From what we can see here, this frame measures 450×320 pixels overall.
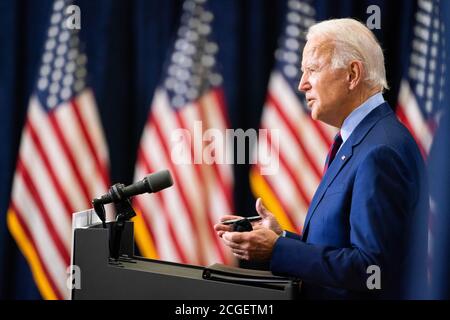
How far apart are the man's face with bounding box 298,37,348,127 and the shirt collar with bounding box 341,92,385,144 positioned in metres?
0.03

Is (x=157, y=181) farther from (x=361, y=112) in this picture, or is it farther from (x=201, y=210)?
(x=201, y=210)

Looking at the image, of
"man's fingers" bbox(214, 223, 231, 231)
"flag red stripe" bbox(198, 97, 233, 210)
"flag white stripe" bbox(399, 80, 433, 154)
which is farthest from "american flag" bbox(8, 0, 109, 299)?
"flag white stripe" bbox(399, 80, 433, 154)

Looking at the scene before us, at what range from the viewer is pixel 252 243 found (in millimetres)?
1134

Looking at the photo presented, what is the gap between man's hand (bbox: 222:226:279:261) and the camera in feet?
3.70

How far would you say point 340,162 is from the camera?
1.25 m

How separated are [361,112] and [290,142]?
73cm

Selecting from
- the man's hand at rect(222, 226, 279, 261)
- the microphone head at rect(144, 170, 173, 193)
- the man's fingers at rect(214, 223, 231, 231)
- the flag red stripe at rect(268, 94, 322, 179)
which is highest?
the flag red stripe at rect(268, 94, 322, 179)

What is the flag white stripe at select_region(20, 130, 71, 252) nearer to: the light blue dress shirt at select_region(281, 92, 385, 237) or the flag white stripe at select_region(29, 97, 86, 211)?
the flag white stripe at select_region(29, 97, 86, 211)

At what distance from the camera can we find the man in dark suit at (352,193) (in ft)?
3.56

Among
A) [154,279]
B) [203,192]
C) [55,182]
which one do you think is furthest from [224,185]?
[154,279]

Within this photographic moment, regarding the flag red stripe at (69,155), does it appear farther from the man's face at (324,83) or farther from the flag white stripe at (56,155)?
the man's face at (324,83)

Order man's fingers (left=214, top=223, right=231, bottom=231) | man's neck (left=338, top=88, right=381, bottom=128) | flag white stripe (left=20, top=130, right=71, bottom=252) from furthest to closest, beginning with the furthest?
flag white stripe (left=20, top=130, right=71, bottom=252), man's neck (left=338, top=88, right=381, bottom=128), man's fingers (left=214, top=223, right=231, bottom=231)
